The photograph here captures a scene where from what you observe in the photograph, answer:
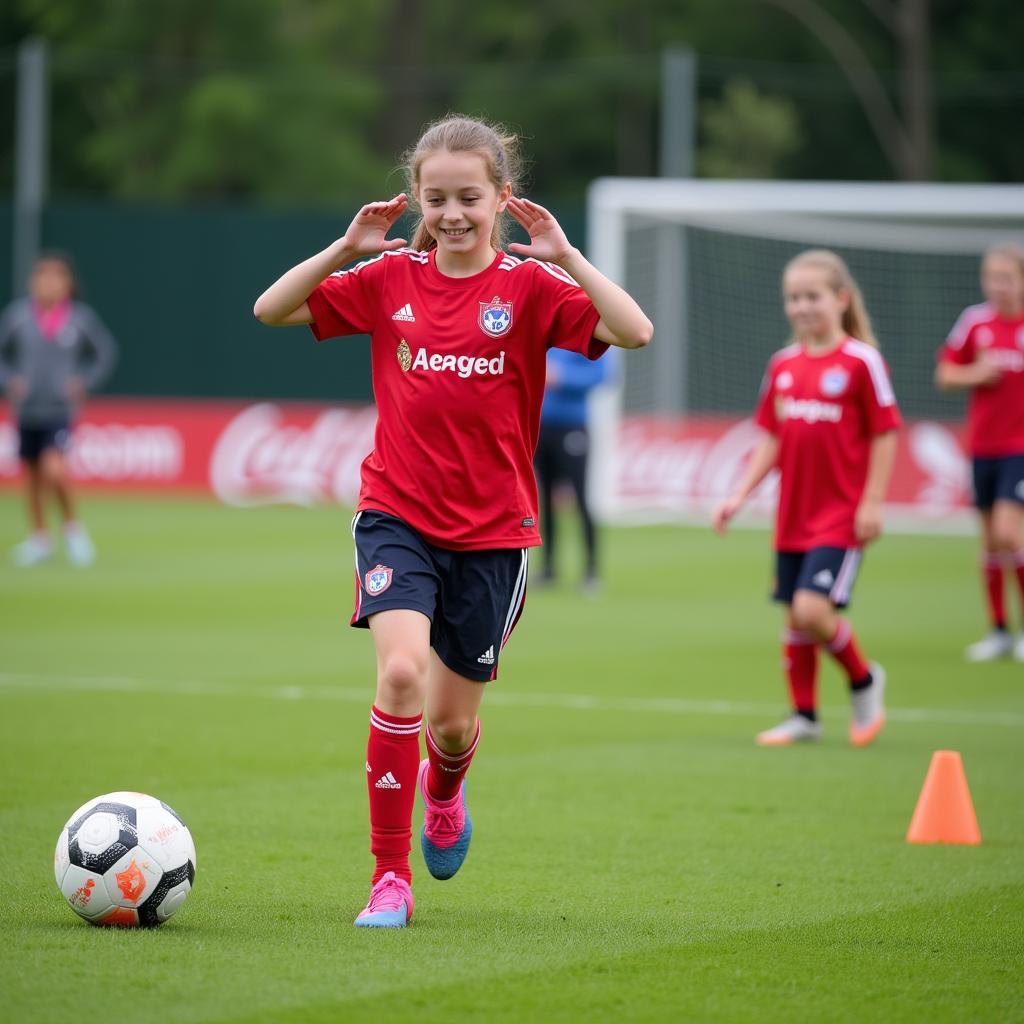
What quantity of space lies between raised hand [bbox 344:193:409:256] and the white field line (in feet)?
15.6

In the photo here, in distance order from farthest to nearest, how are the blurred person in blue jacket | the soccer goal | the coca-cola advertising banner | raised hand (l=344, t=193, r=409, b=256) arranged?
the coca-cola advertising banner
the soccer goal
the blurred person in blue jacket
raised hand (l=344, t=193, r=409, b=256)

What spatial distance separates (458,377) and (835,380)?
12.5ft

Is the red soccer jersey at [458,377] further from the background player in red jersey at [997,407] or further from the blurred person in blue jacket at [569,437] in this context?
the blurred person in blue jacket at [569,437]

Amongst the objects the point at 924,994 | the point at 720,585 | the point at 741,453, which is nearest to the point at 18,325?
the point at 720,585

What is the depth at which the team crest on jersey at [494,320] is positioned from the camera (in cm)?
558

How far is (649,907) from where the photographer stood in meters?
5.75

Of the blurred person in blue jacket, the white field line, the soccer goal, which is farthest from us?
the soccer goal

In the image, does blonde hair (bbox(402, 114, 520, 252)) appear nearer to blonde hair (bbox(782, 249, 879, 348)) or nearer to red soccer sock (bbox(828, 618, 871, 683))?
blonde hair (bbox(782, 249, 879, 348))

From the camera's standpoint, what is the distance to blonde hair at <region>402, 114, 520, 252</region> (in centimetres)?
552

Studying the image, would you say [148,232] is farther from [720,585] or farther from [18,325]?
[720,585]

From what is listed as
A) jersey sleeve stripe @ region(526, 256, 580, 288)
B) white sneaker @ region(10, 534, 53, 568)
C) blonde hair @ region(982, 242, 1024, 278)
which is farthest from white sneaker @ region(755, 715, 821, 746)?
white sneaker @ region(10, 534, 53, 568)

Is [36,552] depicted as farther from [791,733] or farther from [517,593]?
[517,593]

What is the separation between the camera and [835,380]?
9.00m

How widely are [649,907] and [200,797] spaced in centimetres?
226
